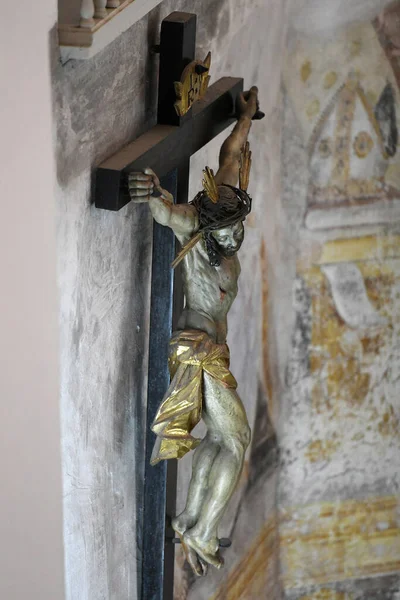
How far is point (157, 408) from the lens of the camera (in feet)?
8.13

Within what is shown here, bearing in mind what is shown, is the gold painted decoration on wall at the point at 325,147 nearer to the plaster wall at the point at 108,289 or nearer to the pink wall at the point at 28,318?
the plaster wall at the point at 108,289

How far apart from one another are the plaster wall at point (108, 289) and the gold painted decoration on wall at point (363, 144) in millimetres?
482

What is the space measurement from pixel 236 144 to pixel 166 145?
0.92ft

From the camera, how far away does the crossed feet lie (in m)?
2.43

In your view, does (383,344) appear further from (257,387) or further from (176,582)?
(176,582)

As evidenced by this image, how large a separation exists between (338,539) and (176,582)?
27.4 inches

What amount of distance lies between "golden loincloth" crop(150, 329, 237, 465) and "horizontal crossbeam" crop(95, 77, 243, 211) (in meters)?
0.31

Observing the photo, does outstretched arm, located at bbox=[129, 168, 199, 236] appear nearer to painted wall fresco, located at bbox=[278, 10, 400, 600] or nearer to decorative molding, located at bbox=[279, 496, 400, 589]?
painted wall fresco, located at bbox=[278, 10, 400, 600]

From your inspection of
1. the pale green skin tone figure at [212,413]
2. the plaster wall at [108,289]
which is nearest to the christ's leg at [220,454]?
the pale green skin tone figure at [212,413]

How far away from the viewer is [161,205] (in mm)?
2182

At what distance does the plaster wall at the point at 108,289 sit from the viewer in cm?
212

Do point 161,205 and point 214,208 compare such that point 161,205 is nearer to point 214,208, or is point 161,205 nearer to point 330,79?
point 214,208

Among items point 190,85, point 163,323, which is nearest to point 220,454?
point 163,323

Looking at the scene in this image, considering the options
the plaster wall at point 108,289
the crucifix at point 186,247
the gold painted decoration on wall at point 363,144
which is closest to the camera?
the plaster wall at point 108,289
